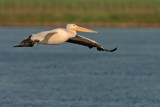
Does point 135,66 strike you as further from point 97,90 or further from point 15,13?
point 15,13

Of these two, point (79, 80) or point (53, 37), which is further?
point (79, 80)

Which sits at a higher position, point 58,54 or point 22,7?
point 22,7

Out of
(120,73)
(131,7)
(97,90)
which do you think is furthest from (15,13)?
(97,90)

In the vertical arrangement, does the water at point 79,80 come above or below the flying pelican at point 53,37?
below

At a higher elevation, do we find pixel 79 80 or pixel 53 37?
pixel 53 37

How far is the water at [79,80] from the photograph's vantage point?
116 feet

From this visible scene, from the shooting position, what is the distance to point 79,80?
1742 inches

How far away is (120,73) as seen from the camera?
49750 mm

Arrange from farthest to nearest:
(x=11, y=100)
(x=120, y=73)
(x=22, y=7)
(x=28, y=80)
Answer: (x=22, y=7) < (x=120, y=73) < (x=28, y=80) < (x=11, y=100)

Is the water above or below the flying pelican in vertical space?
below

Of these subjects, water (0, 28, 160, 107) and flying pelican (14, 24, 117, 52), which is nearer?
flying pelican (14, 24, 117, 52)

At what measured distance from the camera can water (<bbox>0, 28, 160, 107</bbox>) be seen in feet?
116

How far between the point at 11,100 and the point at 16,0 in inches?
4590

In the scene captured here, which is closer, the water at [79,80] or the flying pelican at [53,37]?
the flying pelican at [53,37]
